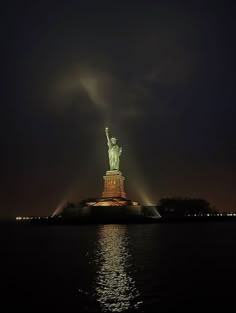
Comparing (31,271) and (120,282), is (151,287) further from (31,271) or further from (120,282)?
(31,271)

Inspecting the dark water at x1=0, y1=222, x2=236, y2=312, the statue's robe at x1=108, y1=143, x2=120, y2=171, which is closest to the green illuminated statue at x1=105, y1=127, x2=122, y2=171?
the statue's robe at x1=108, y1=143, x2=120, y2=171

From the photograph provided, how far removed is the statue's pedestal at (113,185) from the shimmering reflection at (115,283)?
3726cm

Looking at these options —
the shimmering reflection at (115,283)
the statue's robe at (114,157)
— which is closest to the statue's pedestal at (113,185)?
the statue's robe at (114,157)

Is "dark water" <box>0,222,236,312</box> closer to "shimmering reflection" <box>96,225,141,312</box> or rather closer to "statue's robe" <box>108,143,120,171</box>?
"shimmering reflection" <box>96,225,141,312</box>

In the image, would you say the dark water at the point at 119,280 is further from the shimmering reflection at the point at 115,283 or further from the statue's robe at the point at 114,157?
the statue's robe at the point at 114,157

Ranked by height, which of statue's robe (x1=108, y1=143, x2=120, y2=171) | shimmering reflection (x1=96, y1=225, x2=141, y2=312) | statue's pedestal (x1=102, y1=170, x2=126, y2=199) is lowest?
shimmering reflection (x1=96, y1=225, x2=141, y2=312)

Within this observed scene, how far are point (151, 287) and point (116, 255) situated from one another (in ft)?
26.7

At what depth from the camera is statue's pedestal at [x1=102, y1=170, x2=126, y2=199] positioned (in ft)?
203

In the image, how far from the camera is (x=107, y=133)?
66062mm

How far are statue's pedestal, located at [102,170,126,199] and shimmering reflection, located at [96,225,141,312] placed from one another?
3726 centimetres

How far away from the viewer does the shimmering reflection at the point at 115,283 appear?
40.8 feet

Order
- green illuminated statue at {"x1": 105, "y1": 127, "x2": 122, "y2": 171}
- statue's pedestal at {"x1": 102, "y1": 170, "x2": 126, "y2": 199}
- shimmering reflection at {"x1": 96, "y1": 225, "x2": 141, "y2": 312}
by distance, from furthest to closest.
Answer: green illuminated statue at {"x1": 105, "y1": 127, "x2": 122, "y2": 171} < statue's pedestal at {"x1": 102, "y1": 170, "x2": 126, "y2": 199} < shimmering reflection at {"x1": 96, "y1": 225, "x2": 141, "y2": 312}

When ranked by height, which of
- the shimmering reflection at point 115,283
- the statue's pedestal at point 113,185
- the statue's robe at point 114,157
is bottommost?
the shimmering reflection at point 115,283

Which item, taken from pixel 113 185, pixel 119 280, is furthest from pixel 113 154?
pixel 119 280
